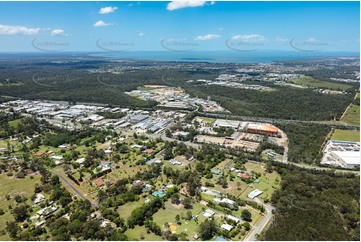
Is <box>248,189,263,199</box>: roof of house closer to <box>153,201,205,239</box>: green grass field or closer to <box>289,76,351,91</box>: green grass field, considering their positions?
<box>153,201,205,239</box>: green grass field

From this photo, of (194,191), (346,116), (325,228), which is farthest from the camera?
(346,116)

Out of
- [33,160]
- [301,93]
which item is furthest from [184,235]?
[301,93]

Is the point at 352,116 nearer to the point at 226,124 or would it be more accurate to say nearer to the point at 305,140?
the point at 305,140

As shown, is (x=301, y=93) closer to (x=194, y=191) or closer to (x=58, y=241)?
(x=194, y=191)

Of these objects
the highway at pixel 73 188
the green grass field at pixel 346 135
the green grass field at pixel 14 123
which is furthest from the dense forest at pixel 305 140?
the green grass field at pixel 14 123

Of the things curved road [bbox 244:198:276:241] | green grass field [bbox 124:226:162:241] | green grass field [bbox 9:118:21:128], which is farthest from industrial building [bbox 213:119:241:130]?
green grass field [bbox 9:118:21:128]

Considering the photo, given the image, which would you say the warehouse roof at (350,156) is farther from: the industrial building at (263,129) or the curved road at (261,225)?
the curved road at (261,225)
